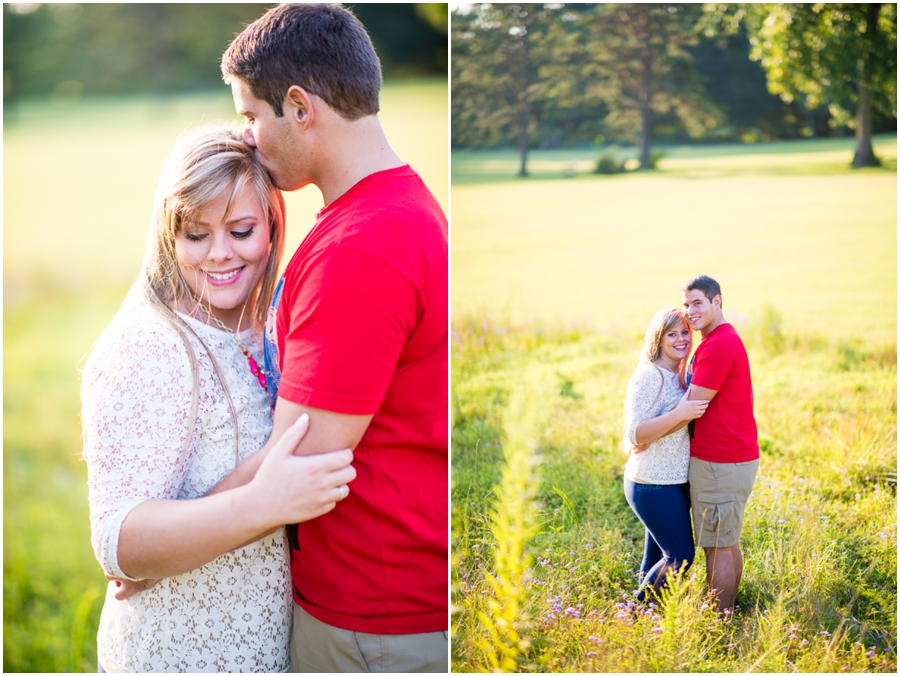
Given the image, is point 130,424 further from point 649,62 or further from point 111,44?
point 111,44

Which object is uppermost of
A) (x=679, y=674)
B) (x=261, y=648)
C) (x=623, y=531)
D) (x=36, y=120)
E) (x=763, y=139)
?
(x=36, y=120)

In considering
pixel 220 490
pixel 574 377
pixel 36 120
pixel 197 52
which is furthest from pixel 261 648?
pixel 36 120

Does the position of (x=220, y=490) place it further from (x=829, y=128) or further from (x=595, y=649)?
(x=829, y=128)

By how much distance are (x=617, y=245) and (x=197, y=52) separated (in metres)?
3.98

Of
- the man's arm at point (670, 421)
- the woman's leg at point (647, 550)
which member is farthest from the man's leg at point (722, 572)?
the man's arm at point (670, 421)

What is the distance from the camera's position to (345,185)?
1.72 m

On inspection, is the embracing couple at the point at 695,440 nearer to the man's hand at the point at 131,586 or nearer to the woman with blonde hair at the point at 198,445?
the woman with blonde hair at the point at 198,445

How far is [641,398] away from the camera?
2051 millimetres

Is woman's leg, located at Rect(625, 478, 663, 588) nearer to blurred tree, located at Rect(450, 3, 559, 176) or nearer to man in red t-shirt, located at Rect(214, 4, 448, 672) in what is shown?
man in red t-shirt, located at Rect(214, 4, 448, 672)

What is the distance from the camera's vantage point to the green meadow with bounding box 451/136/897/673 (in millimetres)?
2111

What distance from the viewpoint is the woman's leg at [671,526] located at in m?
2.03

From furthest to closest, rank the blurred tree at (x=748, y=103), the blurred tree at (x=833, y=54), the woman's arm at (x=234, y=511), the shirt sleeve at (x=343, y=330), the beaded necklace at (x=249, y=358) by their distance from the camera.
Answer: the blurred tree at (x=748, y=103), the blurred tree at (x=833, y=54), the beaded necklace at (x=249, y=358), the woman's arm at (x=234, y=511), the shirt sleeve at (x=343, y=330)

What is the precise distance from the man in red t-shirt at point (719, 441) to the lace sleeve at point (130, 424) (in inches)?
56.4

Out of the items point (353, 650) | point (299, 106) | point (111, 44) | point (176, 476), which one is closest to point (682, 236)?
point (299, 106)
